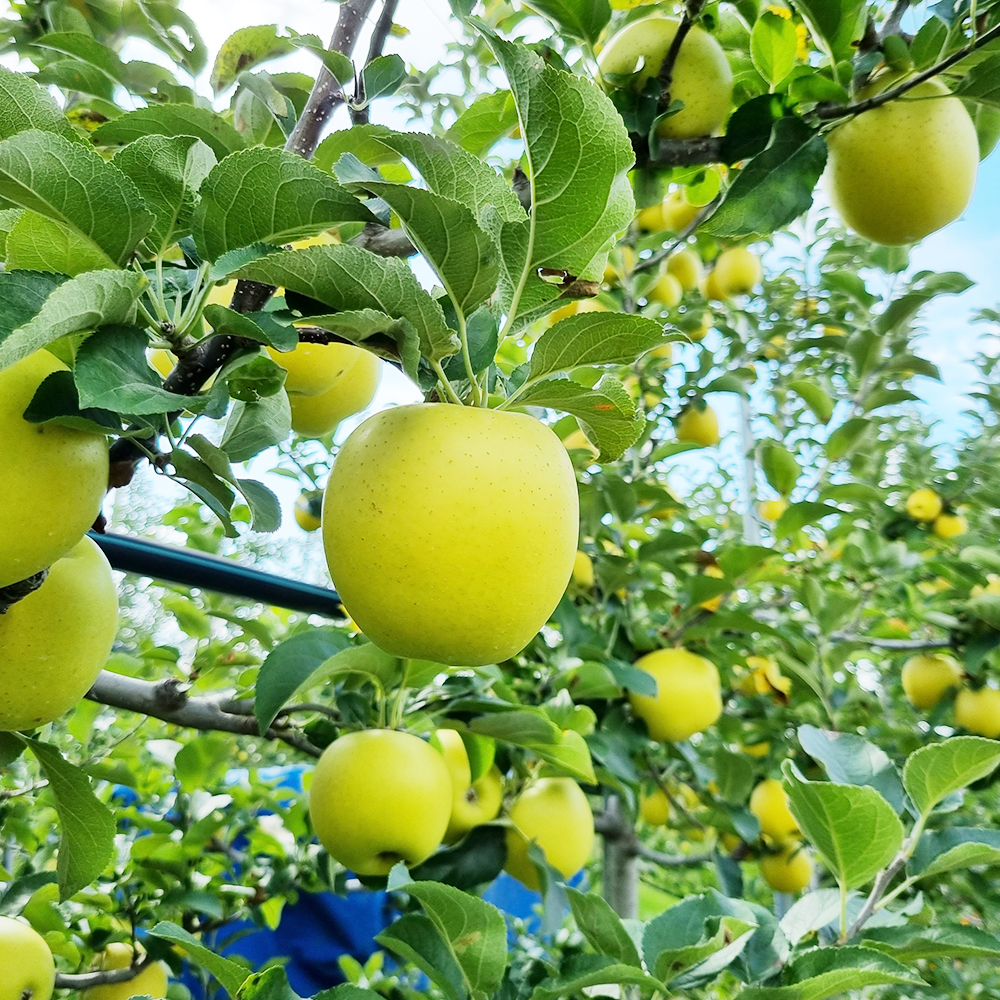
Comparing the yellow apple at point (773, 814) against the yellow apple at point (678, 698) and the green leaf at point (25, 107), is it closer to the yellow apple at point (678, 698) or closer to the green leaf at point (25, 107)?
the yellow apple at point (678, 698)

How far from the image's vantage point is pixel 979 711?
1.62 m

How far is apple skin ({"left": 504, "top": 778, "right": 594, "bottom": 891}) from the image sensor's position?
1.14m

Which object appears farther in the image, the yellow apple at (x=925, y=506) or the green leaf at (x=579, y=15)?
the yellow apple at (x=925, y=506)

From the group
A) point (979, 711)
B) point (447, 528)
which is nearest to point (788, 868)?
point (979, 711)

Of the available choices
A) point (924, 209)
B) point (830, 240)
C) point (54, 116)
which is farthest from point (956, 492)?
point (54, 116)

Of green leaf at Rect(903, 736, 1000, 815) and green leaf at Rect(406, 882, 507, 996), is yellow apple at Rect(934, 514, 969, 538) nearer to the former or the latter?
green leaf at Rect(903, 736, 1000, 815)

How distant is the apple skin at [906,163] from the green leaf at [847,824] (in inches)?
22.1

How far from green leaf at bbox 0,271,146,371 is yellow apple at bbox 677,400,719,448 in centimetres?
148

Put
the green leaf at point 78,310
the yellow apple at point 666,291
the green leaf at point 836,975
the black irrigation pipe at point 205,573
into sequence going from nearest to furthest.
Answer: the green leaf at point 78,310
the green leaf at point 836,975
the black irrigation pipe at point 205,573
the yellow apple at point 666,291

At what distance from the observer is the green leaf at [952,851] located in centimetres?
69

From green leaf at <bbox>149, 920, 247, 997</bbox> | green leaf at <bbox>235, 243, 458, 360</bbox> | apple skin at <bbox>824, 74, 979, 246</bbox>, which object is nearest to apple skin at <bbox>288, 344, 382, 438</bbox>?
green leaf at <bbox>235, 243, 458, 360</bbox>

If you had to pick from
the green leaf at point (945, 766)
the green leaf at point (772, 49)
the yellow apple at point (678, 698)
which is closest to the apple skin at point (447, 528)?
the green leaf at point (945, 766)

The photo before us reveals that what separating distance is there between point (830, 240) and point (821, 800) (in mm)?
1884

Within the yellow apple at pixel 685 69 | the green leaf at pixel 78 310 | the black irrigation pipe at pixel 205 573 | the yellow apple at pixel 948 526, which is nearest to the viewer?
the green leaf at pixel 78 310
